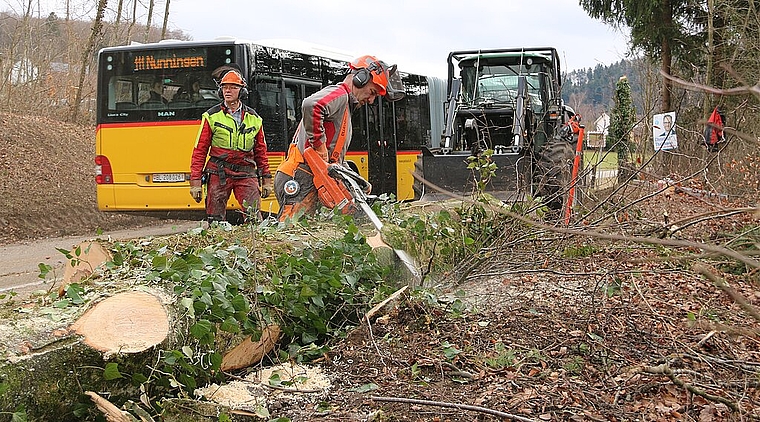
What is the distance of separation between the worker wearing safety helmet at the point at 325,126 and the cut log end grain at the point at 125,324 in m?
2.87

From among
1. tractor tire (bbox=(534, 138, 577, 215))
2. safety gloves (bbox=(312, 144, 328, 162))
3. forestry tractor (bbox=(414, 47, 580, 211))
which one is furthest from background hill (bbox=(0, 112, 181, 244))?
tractor tire (bbox=(534, 138, 577, 215))

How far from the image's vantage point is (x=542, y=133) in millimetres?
11062

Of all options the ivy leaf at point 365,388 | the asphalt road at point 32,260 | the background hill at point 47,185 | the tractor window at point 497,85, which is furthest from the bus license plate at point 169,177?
the ivy leaf at point 365,388

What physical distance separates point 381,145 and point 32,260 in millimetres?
6224

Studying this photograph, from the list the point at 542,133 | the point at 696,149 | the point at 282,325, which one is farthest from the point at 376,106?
the point at 282,325

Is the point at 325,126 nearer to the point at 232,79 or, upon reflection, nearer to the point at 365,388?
the point at 232,79

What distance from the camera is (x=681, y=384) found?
3.72m

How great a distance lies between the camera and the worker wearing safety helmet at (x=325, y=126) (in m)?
6.74

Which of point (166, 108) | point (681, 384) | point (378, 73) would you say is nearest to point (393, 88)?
point (378, 73)

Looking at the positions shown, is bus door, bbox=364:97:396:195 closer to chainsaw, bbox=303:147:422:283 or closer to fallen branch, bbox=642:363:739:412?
chainsaw, bbox=303:147:422:283

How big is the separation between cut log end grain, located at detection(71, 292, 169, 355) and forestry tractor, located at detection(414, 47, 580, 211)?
256 inches

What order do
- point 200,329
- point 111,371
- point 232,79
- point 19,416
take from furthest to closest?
1. point 232,79
2. point 200,329
3. point 111,371
4. point 19,416

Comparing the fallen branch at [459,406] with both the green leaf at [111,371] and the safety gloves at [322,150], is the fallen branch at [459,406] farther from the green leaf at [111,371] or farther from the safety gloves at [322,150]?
the safety gloves at [322,150]

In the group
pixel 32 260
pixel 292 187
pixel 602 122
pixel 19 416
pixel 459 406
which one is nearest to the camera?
pixel 19 416
